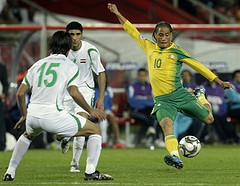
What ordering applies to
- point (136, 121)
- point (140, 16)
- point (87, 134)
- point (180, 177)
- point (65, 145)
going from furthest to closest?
1. point (140, 16)
2. point (136, 121)
3. point (65, 145)
4. point (180, 177)
5. point (87, 134)

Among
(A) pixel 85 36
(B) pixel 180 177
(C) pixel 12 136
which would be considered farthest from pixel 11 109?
(B) pixel 180 177

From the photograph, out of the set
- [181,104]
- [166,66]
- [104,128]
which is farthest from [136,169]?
[104,128]

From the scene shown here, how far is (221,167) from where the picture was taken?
41.3 ft

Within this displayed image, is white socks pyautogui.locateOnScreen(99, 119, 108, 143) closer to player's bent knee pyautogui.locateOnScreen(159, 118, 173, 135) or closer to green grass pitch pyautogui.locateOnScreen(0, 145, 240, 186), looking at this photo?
green grass pitch pyautogui.locateOnScreen(0, 145, 240, 186)

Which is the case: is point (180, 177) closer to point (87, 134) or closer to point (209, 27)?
point (87, 134)

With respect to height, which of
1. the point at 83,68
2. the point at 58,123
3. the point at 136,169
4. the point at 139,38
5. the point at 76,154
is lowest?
the point at 136,169

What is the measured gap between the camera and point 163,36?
12258 millimetres

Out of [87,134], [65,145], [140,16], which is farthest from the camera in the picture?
[140,16]

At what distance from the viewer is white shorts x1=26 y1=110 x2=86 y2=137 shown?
31.0ft

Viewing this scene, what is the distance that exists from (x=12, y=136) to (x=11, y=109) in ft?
Answer: 2.14

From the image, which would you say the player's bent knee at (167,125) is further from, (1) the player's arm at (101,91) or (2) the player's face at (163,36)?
(2) the player's face at (163,36)

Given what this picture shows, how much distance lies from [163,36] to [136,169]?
6.92 feet

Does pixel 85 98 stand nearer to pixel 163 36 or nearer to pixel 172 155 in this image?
pixel 163 36

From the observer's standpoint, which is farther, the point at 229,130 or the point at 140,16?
the point at 140,16
